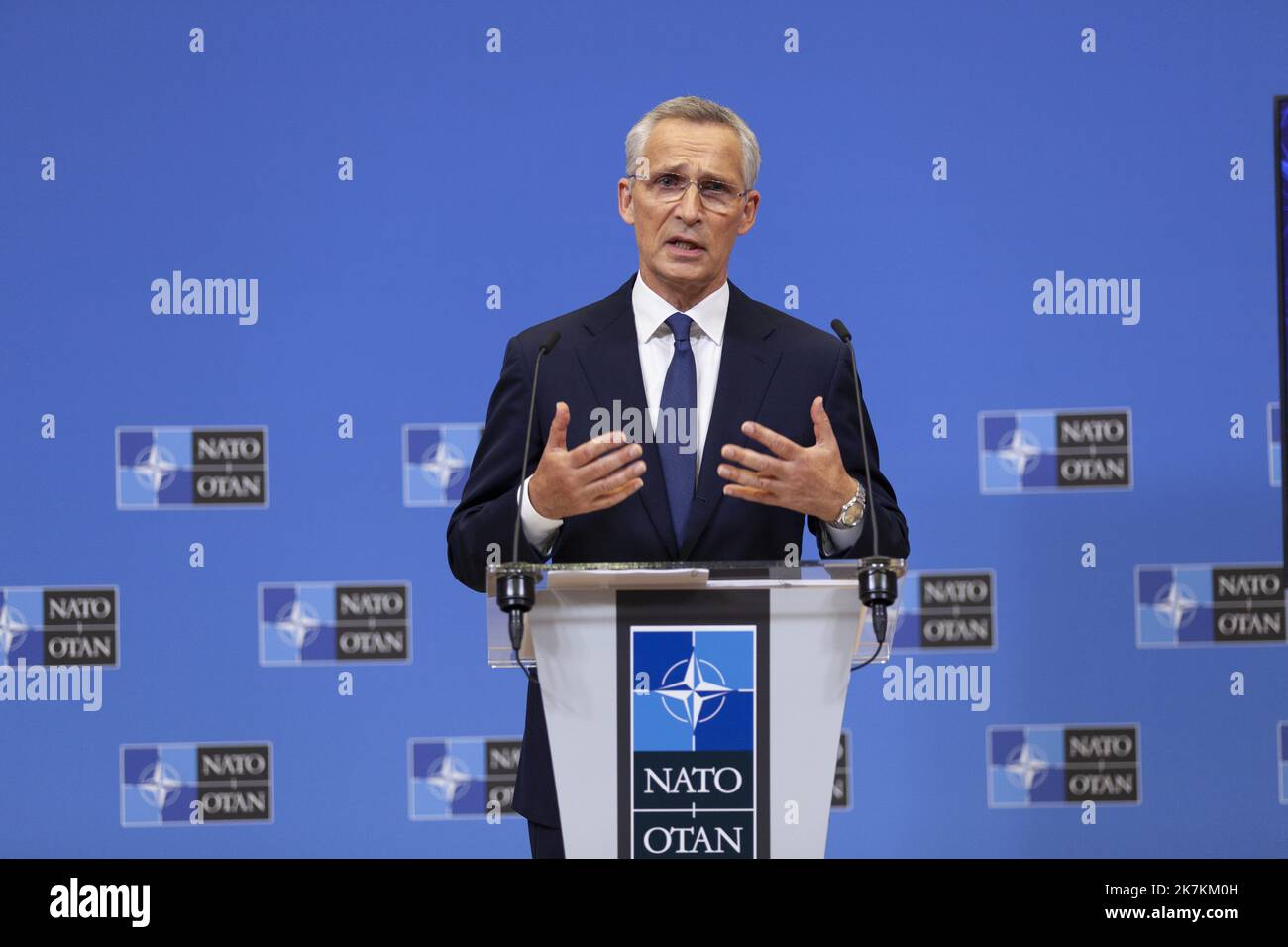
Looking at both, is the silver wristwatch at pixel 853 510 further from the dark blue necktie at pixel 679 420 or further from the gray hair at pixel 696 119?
the gray hair at pixel 696 119

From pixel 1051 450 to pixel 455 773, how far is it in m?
1.85

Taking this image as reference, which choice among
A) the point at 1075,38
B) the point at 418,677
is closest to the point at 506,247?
the point at 418,677

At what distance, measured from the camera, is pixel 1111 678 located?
4.17 metres

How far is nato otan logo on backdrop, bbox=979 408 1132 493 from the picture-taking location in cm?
416

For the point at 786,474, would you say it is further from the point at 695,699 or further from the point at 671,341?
the point at 671,341

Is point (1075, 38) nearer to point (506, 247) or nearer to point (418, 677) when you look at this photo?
point (506, 247)

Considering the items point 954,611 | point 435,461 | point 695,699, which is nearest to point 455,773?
point 435,461

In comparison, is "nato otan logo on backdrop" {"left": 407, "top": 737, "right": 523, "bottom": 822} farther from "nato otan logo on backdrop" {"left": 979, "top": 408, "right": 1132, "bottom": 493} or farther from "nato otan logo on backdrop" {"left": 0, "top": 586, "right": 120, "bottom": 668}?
"nato otan logo on backdrop" {"left": 979, "top": 408, "right": 1132, "bottom": 493}

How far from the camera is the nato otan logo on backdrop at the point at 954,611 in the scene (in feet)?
13.6

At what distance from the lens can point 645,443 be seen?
2.44m

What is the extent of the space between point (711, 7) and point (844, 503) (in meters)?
2.41

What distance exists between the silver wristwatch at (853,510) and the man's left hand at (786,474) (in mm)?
33

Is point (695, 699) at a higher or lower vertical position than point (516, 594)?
lower

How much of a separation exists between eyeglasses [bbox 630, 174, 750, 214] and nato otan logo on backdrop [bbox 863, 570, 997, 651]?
1.85 meters
